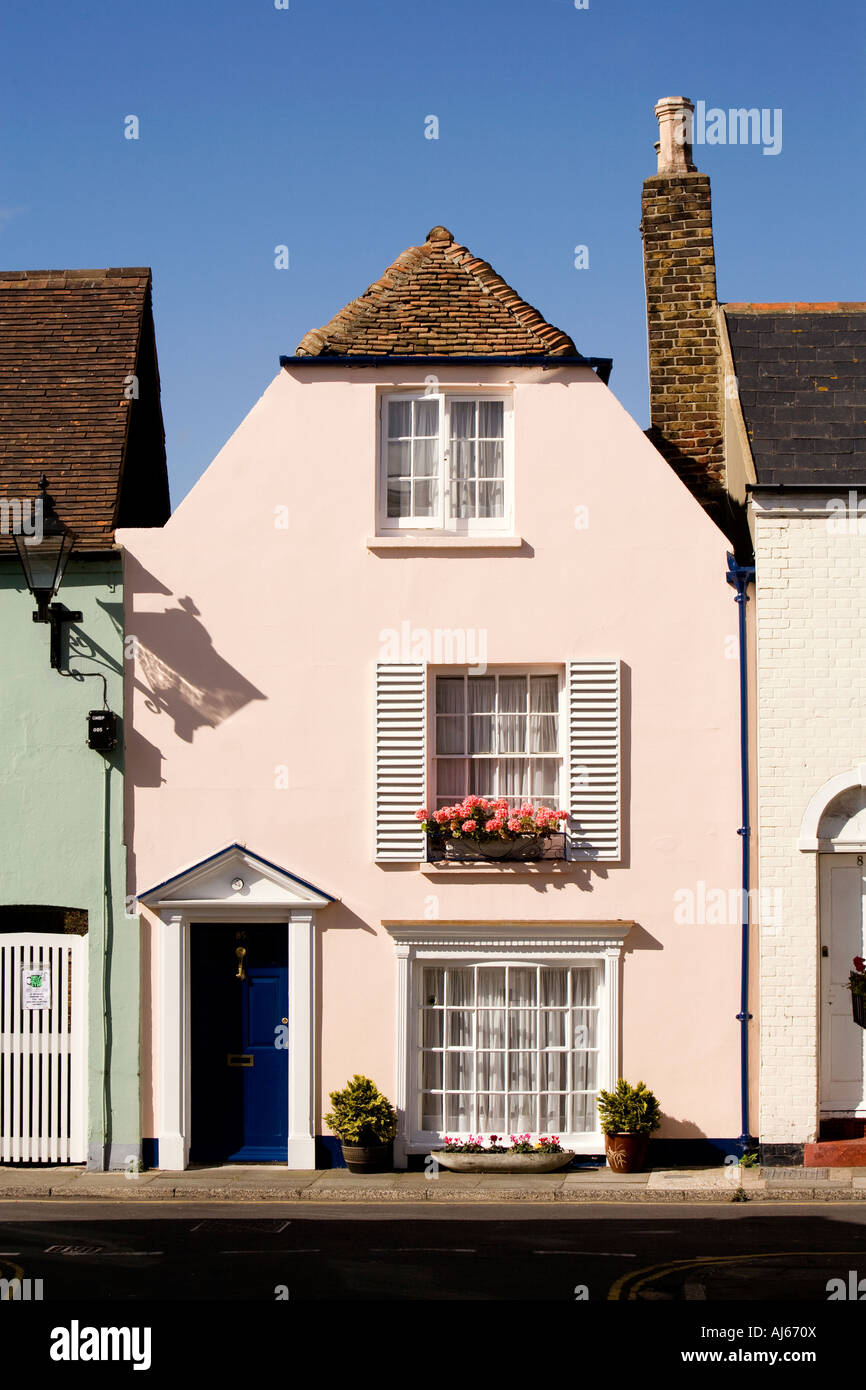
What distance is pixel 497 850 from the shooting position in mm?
14797

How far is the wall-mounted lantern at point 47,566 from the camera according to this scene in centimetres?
1464

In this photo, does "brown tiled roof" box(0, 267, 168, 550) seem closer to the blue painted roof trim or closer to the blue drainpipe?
the blue painted roof trim

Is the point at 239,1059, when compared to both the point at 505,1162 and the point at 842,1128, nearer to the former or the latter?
the point at 505,1162

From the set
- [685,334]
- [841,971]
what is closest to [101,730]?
[841,971]

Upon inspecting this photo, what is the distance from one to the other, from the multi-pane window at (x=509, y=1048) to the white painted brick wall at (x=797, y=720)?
5.74 ft

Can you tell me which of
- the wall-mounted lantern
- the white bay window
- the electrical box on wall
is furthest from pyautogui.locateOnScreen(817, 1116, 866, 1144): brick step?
the wall-mounted lantern

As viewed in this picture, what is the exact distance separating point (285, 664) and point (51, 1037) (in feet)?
14.3

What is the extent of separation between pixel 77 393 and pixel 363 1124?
8.22 meters

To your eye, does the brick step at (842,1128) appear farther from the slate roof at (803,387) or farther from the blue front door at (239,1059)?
the slate roof at (803,387)

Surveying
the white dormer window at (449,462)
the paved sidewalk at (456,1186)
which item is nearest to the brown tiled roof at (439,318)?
the white dormer window at (449,462)

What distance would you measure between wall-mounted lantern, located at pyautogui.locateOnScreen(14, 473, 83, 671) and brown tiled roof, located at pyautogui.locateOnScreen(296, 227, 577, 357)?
3.09 m

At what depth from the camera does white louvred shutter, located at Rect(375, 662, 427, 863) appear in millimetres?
14992
